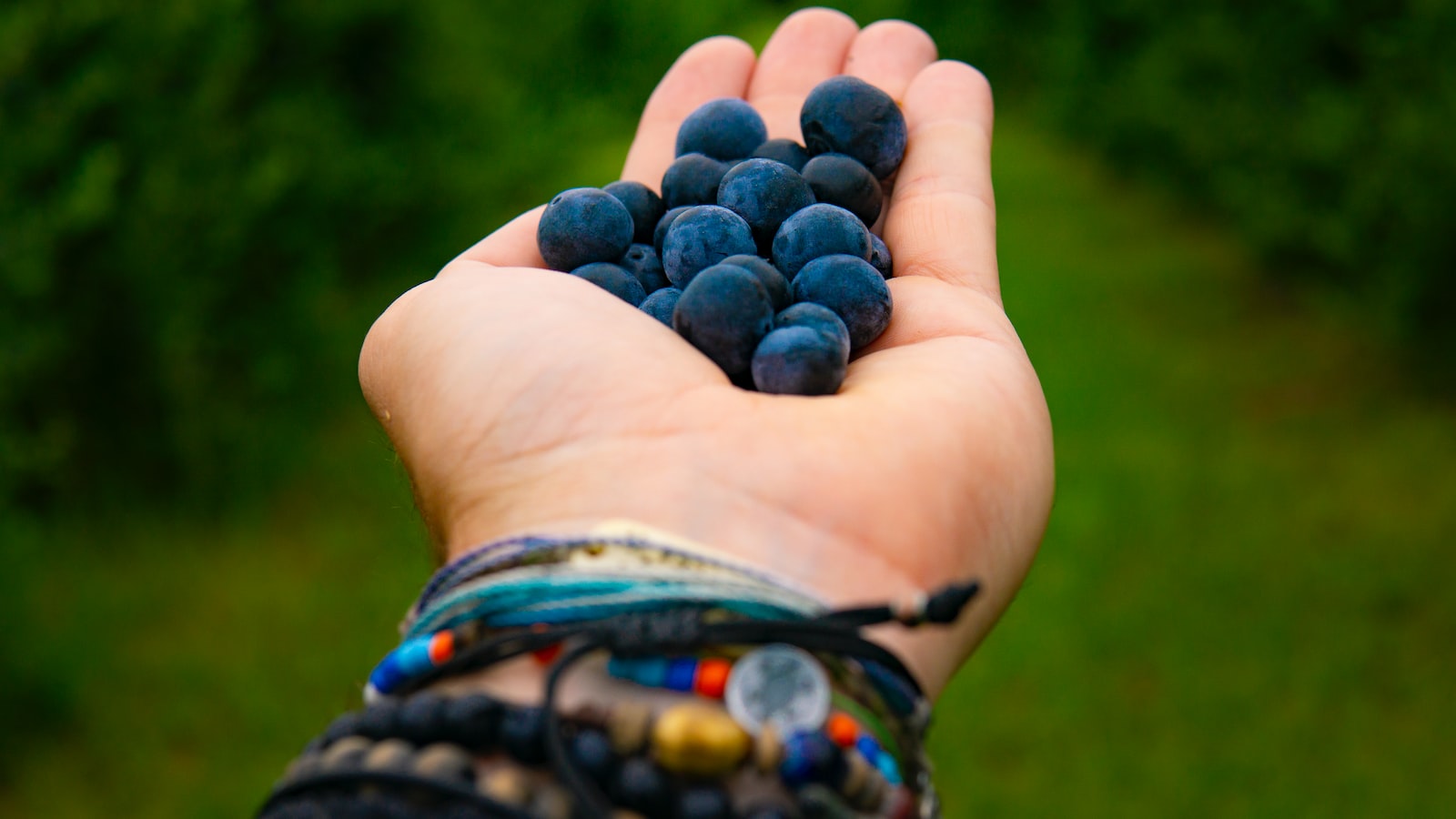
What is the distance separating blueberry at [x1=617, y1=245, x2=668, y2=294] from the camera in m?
1.54

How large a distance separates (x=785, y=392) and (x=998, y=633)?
1750mm

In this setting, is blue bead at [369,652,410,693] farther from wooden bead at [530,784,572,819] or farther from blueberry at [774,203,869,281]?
blueberry at [774,203,869,281]

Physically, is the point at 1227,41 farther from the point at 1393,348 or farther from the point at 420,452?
the point at 420,452

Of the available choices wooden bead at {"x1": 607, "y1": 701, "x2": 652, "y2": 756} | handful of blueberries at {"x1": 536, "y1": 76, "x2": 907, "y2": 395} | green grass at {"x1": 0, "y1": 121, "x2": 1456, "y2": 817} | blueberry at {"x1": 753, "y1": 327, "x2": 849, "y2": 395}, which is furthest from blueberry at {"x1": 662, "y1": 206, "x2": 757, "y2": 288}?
green grass at {"x1": 0, "y1": 121, "x2": 1456, "y2": 817}

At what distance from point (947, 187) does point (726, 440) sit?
79 cm

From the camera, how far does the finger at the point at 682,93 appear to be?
78.3 inches

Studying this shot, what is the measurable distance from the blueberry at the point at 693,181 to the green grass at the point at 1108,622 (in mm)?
814

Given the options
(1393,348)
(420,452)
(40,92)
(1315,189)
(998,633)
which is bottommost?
(998,633)

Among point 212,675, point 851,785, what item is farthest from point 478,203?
point 851,785

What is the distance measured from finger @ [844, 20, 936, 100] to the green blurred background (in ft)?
3.73

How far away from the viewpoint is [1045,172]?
491cm

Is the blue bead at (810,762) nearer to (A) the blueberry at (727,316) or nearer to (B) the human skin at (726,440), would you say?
(B) the human skin at (726,440)

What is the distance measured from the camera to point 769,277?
134 centimetres

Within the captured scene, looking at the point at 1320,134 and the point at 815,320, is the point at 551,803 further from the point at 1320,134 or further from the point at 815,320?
the point at 1320,134
